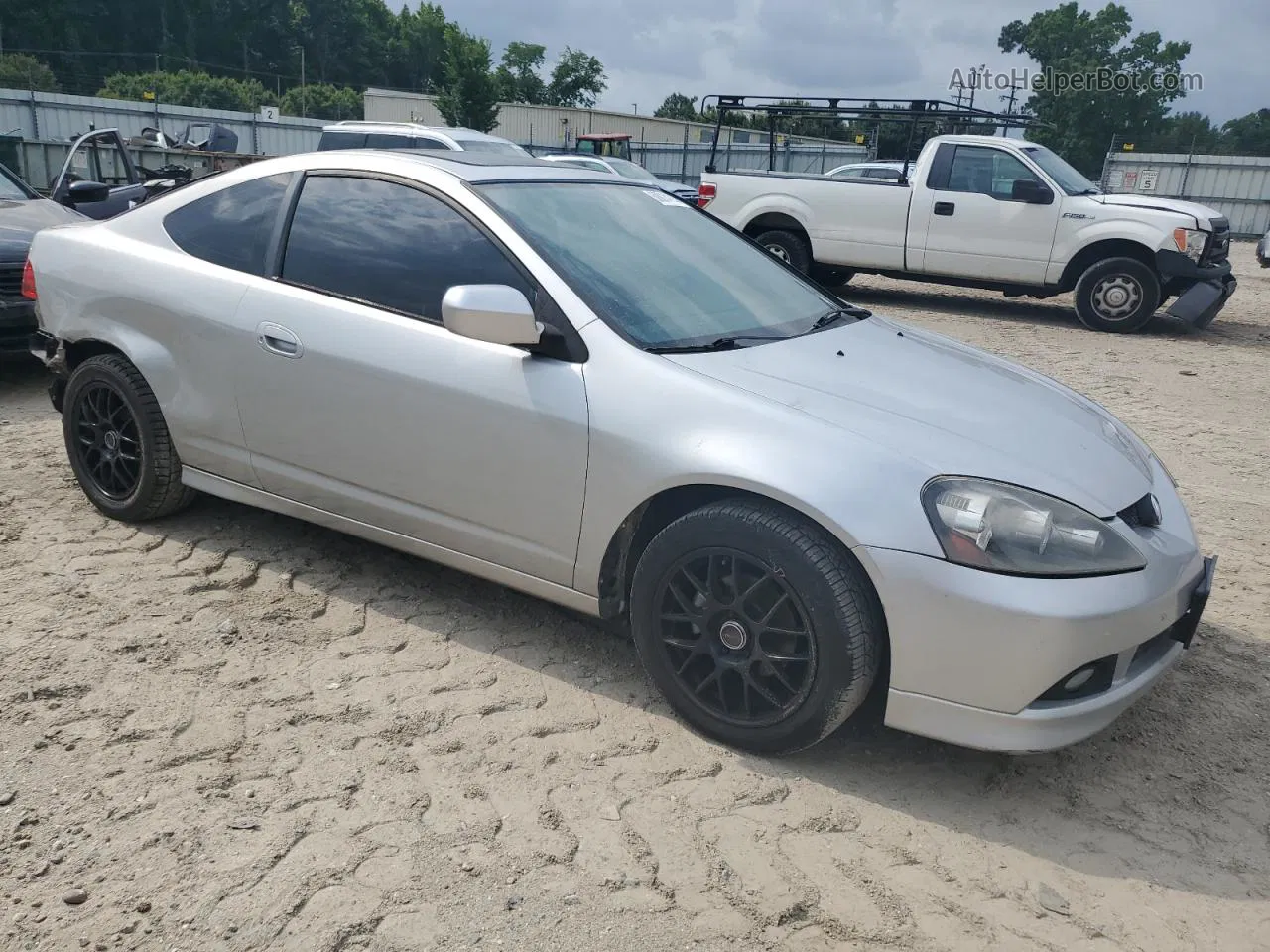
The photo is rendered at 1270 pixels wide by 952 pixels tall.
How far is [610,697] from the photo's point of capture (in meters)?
3.41

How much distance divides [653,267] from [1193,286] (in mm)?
9041

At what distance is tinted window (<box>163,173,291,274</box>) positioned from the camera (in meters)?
3.98

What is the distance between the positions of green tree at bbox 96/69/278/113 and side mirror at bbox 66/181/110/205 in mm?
58802

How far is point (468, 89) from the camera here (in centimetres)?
4900

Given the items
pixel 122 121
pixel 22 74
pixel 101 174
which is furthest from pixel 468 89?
pixel 101 174

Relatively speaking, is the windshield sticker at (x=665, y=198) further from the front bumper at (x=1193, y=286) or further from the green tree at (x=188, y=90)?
the green tree at (x=188, y=90)

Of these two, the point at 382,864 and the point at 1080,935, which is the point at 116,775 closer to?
the point at 382,864

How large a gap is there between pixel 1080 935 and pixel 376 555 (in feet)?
9.53

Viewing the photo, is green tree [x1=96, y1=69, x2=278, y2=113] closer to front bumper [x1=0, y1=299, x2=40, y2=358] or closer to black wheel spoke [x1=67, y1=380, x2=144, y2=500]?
front bumper [x1=0, y1=299, x2=40, y2=358]

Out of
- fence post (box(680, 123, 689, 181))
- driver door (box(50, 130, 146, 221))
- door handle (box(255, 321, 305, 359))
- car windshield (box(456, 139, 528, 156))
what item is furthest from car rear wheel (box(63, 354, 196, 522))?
fence post (box(680, 123, 689, 181))

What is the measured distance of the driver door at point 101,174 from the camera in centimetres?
972

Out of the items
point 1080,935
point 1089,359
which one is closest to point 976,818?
point 1080,935

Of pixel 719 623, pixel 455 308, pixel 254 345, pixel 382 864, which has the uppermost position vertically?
pixel 455 308

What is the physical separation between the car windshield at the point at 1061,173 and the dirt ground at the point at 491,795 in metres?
8.04
